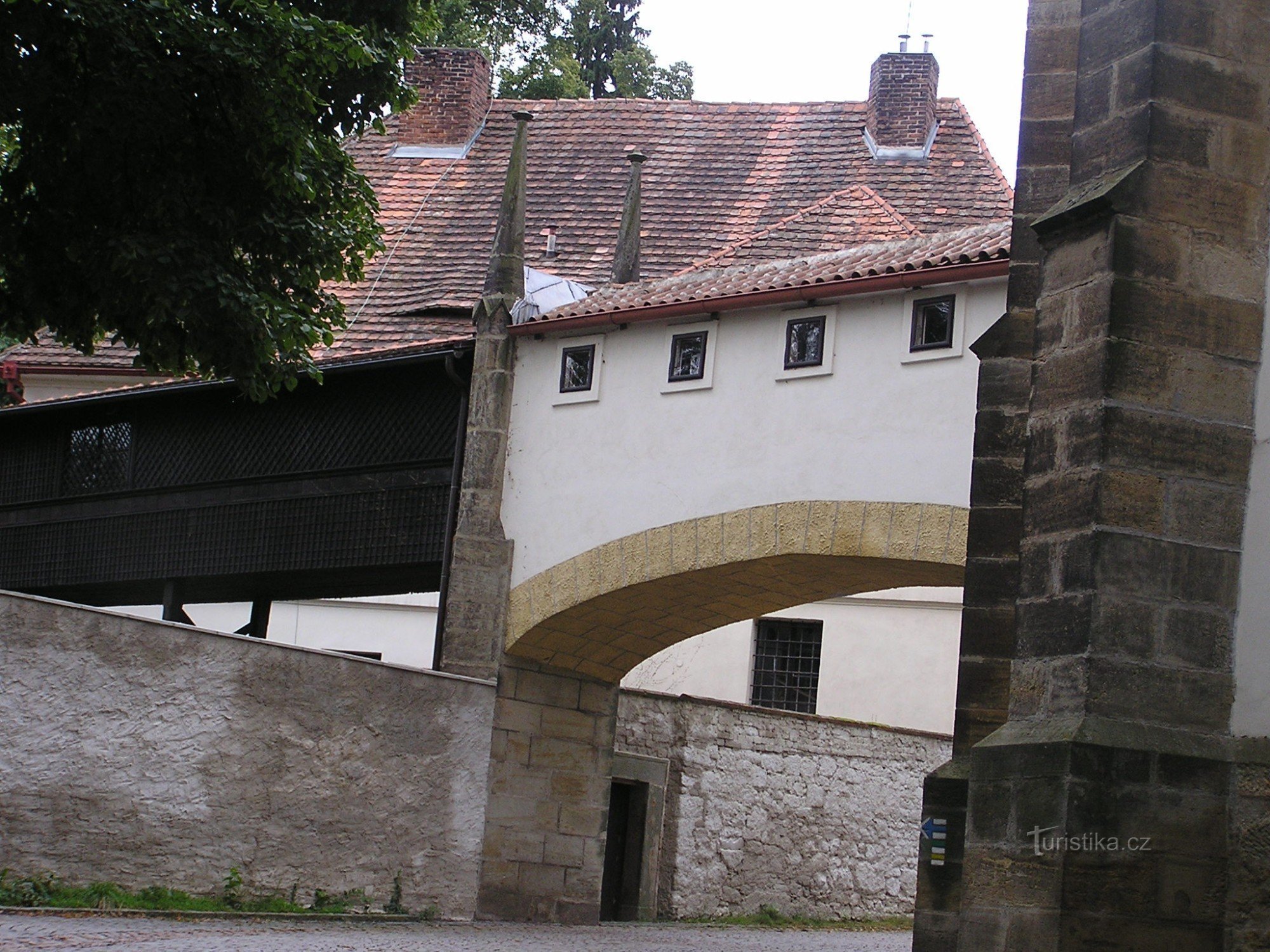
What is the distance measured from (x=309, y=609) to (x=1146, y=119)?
18540mm

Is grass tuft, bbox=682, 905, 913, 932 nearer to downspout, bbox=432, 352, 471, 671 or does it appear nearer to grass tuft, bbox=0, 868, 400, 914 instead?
downspout, bbox=432, 352, 471, 671

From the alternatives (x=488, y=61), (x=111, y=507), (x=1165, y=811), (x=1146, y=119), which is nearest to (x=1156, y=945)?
(x=1165, y=811)

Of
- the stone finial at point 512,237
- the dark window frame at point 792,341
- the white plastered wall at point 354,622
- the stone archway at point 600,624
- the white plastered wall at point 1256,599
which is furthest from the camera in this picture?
the white plastered wall at point 354,622

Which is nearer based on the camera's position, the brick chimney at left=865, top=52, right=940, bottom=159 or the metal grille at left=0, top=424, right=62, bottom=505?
the metal grille at left=0, top=424, right=62, bottom=505

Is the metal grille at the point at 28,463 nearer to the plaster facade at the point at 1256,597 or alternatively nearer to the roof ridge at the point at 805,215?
the roof ridge at the point at 805,215

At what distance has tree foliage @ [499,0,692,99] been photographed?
32281 millimetres

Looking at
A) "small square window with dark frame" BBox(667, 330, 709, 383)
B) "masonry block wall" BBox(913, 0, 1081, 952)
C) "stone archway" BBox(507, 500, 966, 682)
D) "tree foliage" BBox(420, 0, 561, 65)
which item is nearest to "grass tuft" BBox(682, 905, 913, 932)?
"stone archway" BBox(507, 500, 966, 682)

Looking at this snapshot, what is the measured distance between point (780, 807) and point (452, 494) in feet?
17.6

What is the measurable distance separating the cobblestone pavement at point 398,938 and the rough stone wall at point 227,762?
61cm

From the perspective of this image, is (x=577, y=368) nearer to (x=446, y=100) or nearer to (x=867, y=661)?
(x=867, y=661)

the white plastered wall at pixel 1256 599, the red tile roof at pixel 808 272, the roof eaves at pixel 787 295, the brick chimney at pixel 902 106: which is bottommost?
the white plastered wall at pixel 1256 599

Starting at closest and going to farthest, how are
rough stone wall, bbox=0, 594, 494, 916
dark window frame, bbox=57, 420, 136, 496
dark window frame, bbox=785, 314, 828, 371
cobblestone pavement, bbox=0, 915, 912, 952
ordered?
cobblestone pavement, bbox=0, 915, 912, 952, rough stone wall, bbox=0, 594, 494, 916, dark window frame, bbox=785, 314, 828, 371, dark window frame, bbox=57, 420, 136, 496

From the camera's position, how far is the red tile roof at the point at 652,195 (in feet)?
68.6

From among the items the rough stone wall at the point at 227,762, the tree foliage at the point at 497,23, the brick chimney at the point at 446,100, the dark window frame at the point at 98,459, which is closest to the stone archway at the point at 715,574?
the rough stone wall at the point at 227,762
